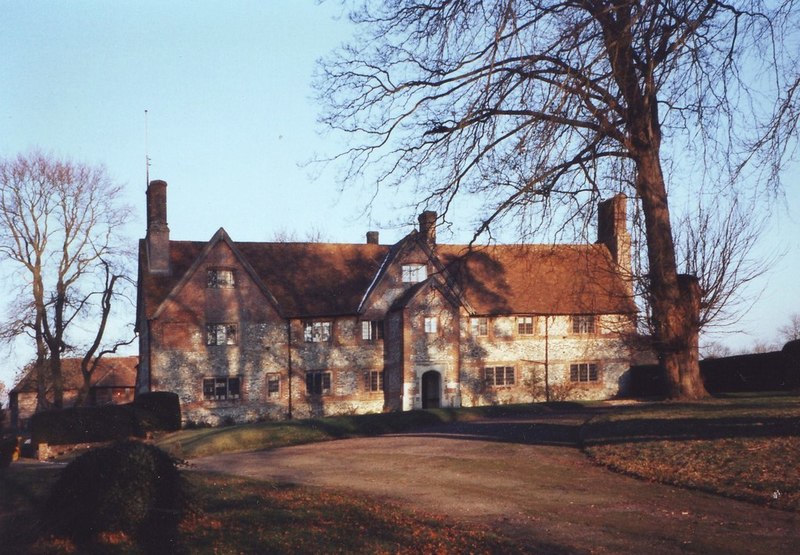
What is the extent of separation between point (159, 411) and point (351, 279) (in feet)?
47.3

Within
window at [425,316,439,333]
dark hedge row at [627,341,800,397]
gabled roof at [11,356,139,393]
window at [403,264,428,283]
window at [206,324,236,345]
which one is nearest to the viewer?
dark hedge row at [627,341,800,397]

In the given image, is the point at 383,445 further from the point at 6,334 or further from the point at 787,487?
the point at 6,334

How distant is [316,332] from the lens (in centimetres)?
4559

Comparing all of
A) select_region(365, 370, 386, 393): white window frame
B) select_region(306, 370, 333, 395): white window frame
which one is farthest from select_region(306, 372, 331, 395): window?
select_region(365, 370, 386, 393): white window frame

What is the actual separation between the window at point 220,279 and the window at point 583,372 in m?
20.0

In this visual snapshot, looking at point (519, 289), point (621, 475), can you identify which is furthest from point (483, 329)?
point (621, 475)

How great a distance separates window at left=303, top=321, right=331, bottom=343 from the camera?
4544 centimetres

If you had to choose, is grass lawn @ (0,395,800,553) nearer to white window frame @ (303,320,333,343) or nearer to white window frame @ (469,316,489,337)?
white window frame @ (469,316,489,337)

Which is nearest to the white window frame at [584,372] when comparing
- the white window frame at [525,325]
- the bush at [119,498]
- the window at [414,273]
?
the white window frame at [525,325]

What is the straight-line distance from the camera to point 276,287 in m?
46.1

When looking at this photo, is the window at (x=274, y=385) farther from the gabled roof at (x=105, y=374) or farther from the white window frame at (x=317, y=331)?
the gabled roof at (x=105, y=374)

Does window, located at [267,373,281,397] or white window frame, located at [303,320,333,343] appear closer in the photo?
window, located at [267,373,281,397]

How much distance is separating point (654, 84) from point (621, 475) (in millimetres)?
7630

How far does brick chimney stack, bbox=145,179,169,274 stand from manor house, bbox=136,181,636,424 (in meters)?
0.06
